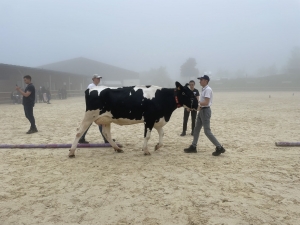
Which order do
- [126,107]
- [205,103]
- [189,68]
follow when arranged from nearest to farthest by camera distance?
[205,103] < [126,107] < [189,68]

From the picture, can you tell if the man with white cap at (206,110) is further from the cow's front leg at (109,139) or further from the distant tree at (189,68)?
the distant tree at (189,68)

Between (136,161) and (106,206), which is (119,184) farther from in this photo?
(136,161)

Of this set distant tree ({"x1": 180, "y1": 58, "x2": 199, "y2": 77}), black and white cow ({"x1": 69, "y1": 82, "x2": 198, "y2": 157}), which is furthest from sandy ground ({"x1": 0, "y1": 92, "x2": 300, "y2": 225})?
distant tree ({"x1": 180, "y1": 58, "x2": 199, "y2": 77})

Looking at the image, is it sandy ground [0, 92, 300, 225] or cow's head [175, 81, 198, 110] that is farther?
cow's head [175, 81, 198, 110]

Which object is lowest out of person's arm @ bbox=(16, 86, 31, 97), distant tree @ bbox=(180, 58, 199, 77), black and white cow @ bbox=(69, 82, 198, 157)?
black and white cow @ bbox=(69, 82, 198, 157)

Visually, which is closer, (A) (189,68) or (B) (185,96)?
(B) (185,96)

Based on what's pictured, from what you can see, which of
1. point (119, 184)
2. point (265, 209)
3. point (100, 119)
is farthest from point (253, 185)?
point (100, 119)

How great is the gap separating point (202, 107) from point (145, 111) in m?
1.34

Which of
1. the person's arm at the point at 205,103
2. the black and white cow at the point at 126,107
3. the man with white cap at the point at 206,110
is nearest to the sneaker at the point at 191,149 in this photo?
the man with white cap at the point at 206,110

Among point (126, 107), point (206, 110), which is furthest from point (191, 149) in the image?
point (126, 107)

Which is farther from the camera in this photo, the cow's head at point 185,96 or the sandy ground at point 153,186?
the cow's head at point 185,96

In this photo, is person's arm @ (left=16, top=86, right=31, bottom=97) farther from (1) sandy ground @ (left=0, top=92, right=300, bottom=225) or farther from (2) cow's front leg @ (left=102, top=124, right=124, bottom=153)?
(2) cow's front leg @ (left=102, top=124, right=124, bottom=153)

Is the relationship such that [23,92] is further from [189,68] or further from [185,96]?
[189,68]

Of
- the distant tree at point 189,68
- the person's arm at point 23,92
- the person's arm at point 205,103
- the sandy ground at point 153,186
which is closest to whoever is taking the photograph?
the sandy ground at point 153,186
